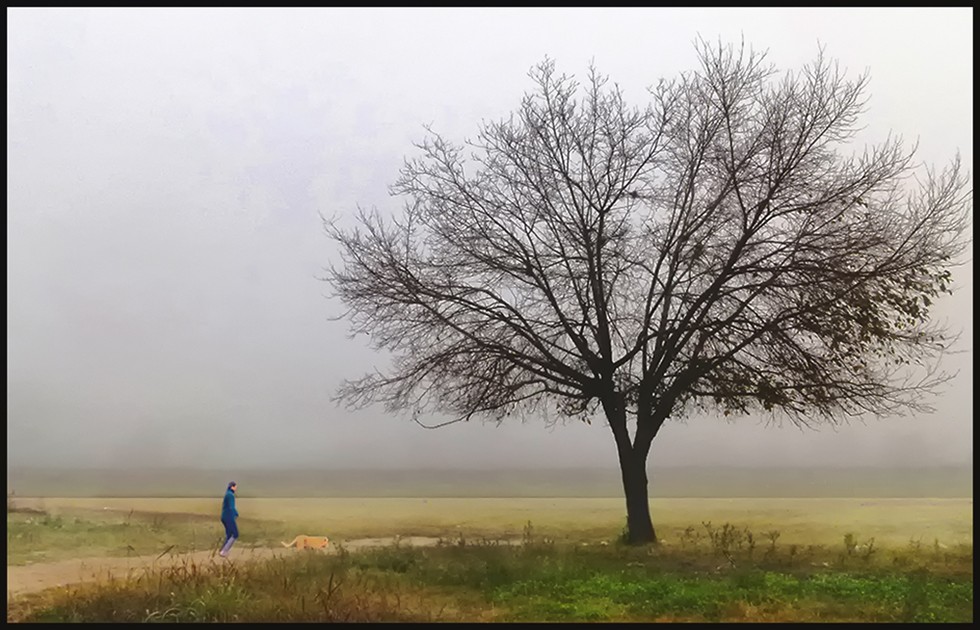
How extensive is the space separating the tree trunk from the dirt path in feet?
14.0

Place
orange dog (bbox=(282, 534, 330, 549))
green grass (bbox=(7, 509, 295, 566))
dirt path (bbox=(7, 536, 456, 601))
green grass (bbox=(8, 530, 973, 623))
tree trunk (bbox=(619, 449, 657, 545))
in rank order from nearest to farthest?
green grass (bbox=(8, 530, 973, 623)), dirt path (bbox=(7, 536, 456, 601)), green grass (bbox=(7, 509, 295, 566)), orange dog (bbox=(282, 534, 330, 549)), tree trunk (bbox=(619, 449, 657, 545))

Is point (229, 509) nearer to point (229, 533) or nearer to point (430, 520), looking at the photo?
point (229, 533)

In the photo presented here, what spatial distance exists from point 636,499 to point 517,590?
7.12ft

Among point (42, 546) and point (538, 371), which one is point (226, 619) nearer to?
point (42, 546)

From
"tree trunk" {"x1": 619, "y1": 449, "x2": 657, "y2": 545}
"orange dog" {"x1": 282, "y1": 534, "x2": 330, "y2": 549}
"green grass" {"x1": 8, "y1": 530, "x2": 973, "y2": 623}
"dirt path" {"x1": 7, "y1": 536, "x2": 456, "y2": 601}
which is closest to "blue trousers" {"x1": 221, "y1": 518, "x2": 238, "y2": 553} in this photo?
"dirt path" {"x1": 7, "y1": 536, "x2": 456, "y2": 601}

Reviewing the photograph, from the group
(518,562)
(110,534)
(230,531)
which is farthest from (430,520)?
(110,534)

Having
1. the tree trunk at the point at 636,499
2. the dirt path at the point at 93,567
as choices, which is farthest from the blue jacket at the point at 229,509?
the tree trunk at the point at 636,499

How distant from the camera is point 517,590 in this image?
10.8m

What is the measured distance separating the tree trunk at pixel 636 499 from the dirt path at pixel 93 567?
4266 mm

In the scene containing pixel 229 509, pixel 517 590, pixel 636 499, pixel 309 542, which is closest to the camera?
pixel 517 590

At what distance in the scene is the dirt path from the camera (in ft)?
35.4

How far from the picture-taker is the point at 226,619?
33.7 ft

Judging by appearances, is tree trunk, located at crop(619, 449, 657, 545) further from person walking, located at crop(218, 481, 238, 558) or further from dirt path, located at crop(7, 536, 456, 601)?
person walking, located at crop(218, 481, 238, 558)

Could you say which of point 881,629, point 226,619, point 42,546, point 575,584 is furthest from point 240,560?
point 881,629
